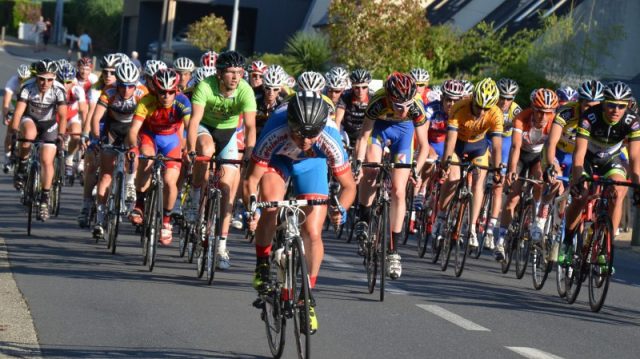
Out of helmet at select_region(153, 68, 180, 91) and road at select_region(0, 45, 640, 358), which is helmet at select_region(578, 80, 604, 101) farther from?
helmet at select_region(153, 68, 180, 91)

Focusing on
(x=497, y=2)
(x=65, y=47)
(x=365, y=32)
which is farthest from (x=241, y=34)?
(x=365, y=32)

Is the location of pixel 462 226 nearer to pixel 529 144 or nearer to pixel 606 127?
pixel 529 144

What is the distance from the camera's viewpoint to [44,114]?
16047mm

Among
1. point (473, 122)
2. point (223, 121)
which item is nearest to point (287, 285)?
point (223, 121)

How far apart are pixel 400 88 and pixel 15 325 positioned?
14.6 feet

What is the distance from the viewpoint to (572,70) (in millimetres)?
33562

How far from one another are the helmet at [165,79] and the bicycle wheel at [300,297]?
517cm

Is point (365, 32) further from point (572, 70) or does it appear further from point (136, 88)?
point (136, 88)

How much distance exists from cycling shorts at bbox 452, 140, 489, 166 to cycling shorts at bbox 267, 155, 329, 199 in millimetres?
6016

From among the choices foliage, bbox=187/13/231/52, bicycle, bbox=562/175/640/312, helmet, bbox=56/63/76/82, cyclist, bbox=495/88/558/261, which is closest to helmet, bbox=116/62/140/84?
helmet, bbox=56/63/76/82

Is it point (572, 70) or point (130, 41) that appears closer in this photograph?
point (572, 70)

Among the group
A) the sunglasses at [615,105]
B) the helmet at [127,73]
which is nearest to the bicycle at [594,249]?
the sunglasses at [615,105]

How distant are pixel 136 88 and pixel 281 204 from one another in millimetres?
6958

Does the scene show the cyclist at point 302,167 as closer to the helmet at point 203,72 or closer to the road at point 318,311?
the road at point 318,311
